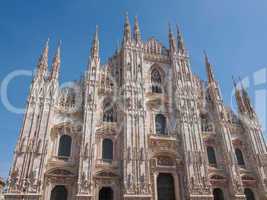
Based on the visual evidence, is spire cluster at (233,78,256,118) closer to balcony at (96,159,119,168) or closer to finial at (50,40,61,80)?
balcony at (96,159,119,168)

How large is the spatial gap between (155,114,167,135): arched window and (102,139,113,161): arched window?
5718 millimetres

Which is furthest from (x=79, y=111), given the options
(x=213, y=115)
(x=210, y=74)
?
(x=210, y=74)

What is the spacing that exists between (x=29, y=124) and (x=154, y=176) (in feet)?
40.9

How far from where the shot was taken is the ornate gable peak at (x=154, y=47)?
104ft

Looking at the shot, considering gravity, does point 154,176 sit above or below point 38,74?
below

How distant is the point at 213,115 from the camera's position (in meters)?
28.3

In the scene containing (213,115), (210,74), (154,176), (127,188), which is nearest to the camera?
(127,188)

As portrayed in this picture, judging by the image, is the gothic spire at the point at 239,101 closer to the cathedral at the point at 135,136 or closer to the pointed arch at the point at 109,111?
the cathedral at the point at 135,136

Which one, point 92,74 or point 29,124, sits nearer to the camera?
point 29,124

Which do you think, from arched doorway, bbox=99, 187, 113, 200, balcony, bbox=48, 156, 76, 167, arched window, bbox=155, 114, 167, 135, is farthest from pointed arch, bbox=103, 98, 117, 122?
arched doorway, bbox=99, 187, 113, 200

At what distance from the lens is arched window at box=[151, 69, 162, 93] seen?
28.9 m

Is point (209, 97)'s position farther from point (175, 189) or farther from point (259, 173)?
point (175, 189)

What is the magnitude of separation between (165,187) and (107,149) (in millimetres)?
6707

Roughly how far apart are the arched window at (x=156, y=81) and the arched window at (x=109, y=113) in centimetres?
618
